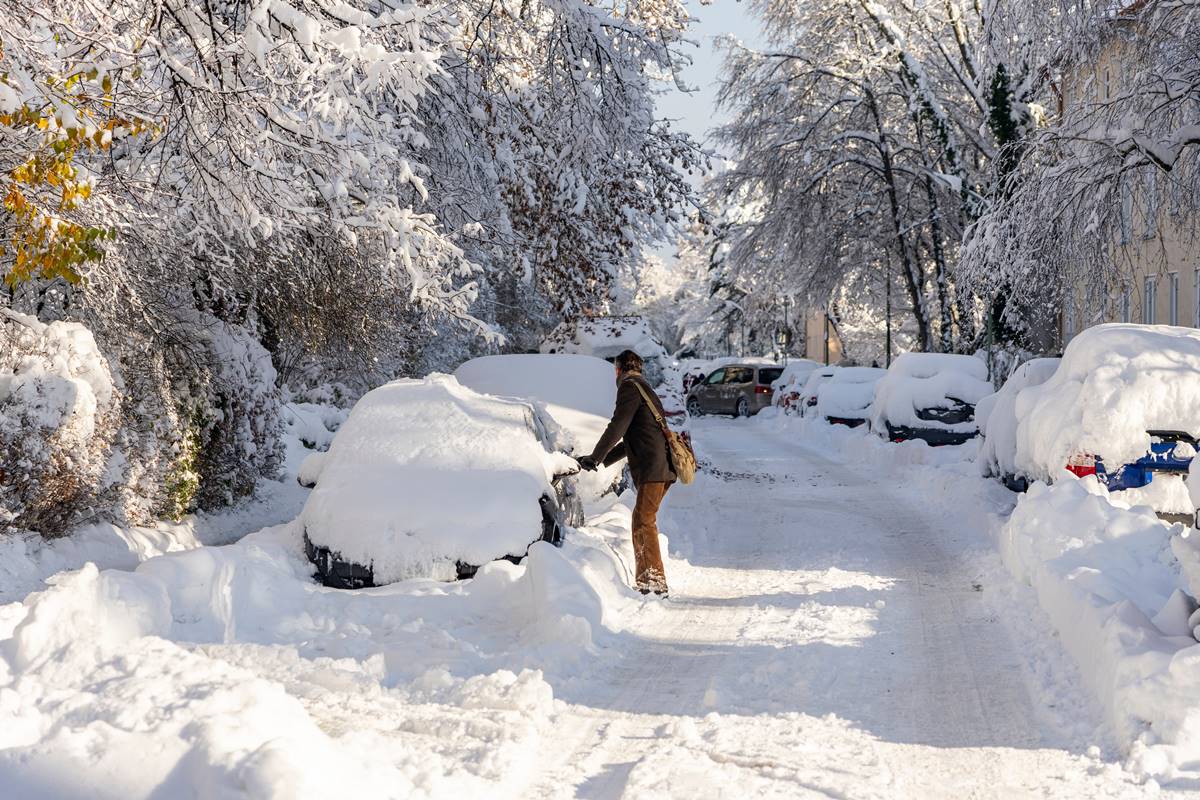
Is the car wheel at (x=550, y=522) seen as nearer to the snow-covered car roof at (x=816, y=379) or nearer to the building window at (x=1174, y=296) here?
the snow-covered car roof at (x=816, y=379)

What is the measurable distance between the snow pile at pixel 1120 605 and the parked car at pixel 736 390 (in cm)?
2852

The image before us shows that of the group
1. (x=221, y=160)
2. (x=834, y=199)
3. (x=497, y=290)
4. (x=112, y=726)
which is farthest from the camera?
(x=834, y=199)

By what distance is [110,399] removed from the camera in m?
10.5

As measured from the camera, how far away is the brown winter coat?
945 centimetres

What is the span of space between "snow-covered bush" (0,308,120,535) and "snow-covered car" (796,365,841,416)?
867 inches

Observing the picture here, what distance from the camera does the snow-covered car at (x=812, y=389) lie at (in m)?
30.5

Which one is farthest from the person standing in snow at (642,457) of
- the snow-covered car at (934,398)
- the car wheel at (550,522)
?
the snow-covered car at (934,398)

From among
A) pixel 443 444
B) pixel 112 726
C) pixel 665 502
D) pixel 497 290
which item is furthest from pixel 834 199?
pixel 112 726

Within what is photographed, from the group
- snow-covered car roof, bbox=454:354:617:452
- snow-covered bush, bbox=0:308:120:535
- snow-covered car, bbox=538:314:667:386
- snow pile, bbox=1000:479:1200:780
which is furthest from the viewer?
snow-covered car, bbox=538:314:667:386

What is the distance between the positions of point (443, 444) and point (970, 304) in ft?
91.5

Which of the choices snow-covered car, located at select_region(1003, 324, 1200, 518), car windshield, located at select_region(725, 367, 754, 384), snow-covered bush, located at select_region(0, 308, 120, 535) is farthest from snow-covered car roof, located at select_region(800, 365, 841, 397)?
snow-covered bush, located at select_region(0, 308, 120, 535)

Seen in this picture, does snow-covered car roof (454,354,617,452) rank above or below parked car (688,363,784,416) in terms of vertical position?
above

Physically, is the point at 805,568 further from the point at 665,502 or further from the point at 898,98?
the point at 898,98

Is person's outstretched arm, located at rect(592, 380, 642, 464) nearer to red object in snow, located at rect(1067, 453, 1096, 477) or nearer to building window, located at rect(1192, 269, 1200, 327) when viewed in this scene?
red object in snow, located at rect(1067, 453, 1096, 477)
